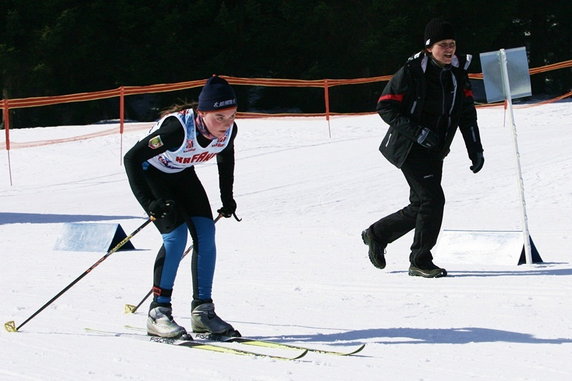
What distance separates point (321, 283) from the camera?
714 cm

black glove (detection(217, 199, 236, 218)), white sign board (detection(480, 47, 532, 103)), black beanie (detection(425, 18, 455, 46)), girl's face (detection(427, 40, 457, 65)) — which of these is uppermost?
black beanie (detection(425, 18, 455, 46))

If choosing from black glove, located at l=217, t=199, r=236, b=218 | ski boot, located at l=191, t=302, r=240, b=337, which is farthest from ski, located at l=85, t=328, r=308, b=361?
black glove, located at l=217, t=199, r=236, b=218

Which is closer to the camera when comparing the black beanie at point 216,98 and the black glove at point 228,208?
the black beanie at point 216,98

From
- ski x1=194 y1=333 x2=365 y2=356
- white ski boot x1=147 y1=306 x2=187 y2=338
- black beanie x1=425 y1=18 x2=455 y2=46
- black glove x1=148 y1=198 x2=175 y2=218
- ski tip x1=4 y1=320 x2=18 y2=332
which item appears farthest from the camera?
black beanie x1=425 y1=18 x2=455 y2=46

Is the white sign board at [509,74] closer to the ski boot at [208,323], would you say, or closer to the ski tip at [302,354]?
the ski boot at [208,323]

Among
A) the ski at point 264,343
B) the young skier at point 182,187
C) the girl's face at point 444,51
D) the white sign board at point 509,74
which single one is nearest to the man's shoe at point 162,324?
the young skier at point 182,187

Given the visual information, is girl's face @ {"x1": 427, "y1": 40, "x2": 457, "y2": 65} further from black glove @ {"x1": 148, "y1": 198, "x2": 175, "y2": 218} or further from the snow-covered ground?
black glove @ {"x1": 148, "y1": 198, "x2": 175, "y2": 218}

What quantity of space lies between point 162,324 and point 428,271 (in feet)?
8.01

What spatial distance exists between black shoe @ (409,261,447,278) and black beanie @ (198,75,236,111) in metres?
2.51

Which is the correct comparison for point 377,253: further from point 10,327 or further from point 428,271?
point 10,327

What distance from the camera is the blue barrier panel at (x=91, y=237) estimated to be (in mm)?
9125

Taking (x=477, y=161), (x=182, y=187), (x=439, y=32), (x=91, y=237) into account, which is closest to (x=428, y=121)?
(x=477, y=161)

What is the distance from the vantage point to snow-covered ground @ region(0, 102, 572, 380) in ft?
15.7

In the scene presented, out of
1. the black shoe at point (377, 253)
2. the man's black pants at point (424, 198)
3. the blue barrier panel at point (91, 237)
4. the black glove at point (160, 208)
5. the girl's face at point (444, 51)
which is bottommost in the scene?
the blue barrier panel at point (91, 237)
